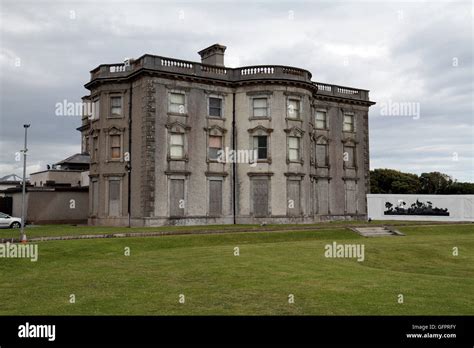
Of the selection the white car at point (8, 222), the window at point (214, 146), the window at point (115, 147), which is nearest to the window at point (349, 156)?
the window at point (214, 146)

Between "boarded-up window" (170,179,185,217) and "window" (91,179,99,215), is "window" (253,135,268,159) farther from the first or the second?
"window" (91,179,99,215)

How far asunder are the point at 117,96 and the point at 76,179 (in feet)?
66.4

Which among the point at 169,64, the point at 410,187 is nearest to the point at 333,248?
the point at 169,64

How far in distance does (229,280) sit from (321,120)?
32.6m

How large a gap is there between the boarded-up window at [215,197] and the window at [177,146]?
346 centimetres

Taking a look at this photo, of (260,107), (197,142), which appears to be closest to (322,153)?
(260,107)

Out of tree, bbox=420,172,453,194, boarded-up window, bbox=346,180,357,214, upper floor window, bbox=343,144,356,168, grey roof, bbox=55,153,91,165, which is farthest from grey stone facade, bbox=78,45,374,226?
tree, bbox=420,172,453,194

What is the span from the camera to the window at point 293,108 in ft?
131

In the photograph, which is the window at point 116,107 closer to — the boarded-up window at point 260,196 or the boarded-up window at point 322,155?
the boarded-up window at point 260,196

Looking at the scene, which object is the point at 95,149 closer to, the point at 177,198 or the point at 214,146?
the point at 177,198

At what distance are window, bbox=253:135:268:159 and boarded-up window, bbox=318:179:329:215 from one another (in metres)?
7.93

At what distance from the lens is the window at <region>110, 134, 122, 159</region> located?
38281mm

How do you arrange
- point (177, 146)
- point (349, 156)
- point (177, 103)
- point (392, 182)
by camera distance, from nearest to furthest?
1. point (177, 146)
2. point (177, 103)
3. point (349, 156)
4. point (392, 182)

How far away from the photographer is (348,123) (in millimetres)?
47406
